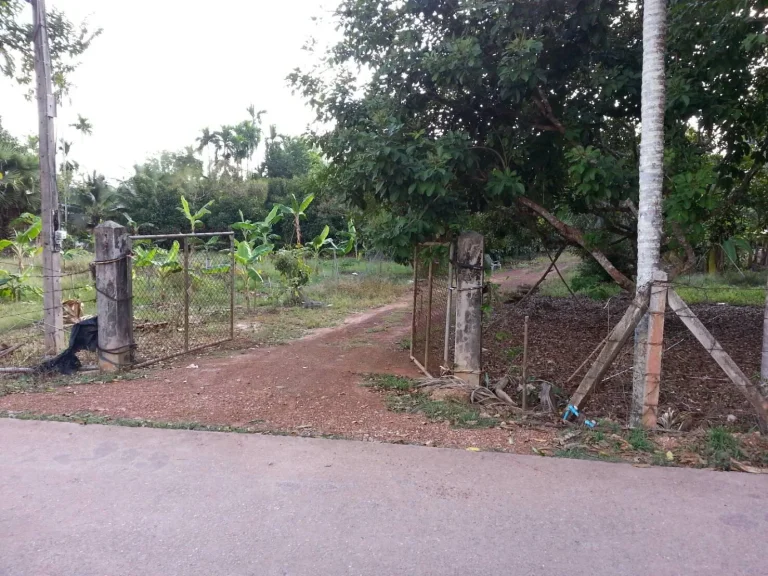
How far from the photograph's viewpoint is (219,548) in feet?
10.6

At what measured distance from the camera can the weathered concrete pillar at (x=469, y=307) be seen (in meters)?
6.46

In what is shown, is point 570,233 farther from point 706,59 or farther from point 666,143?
point 706,59

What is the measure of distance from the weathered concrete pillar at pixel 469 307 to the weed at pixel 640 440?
191cm

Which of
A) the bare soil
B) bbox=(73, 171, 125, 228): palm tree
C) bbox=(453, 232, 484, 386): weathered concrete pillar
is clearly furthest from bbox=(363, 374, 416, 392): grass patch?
bbox=(73, 171, 125, 228): palm tree

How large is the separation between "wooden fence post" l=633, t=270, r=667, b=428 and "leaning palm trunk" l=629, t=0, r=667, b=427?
0.06 meters

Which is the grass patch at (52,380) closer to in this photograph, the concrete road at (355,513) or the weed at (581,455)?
the concrete road at (355,513)

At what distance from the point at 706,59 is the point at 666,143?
1015 millimetres

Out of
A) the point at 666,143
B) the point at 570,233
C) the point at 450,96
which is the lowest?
the point at 570,233

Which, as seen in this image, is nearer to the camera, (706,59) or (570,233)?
(706,59)

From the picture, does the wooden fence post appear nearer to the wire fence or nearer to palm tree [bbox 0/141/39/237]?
the wire fence

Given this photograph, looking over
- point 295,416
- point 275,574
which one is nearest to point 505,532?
point 275,574

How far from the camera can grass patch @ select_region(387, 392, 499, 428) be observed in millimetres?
5387

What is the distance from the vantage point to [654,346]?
16.4 ft

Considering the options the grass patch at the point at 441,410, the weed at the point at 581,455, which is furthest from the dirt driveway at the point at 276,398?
the weed at the point at 581,455
